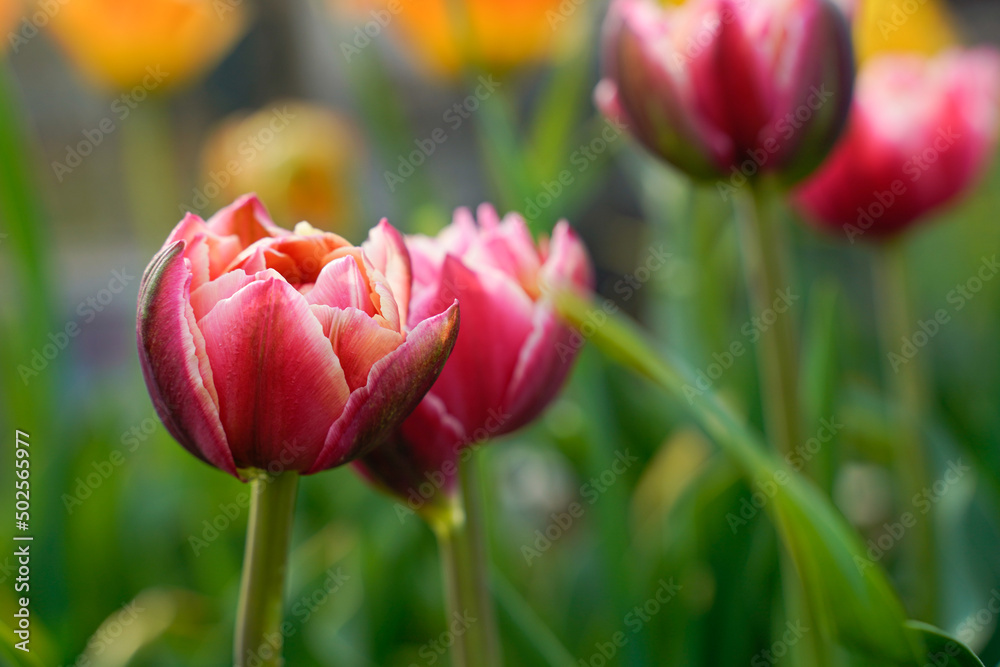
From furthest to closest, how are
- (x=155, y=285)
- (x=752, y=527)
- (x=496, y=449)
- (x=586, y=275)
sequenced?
(x=496, y=449), (x=752, y=527), (x=586, y=275), (x=155, y=285)

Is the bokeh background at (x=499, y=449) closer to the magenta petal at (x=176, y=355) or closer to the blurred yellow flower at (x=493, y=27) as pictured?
the blurred yellow flower at (x=493, y=27)

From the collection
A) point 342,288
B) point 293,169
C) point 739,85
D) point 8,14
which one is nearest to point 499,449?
point 293,169

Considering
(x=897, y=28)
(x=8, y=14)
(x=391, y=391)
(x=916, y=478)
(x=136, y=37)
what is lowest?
(x=916, y=478)

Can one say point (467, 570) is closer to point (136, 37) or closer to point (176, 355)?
A: point (176, 355)

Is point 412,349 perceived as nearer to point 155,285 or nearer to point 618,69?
point 155,285

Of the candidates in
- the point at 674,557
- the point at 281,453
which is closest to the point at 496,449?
the point at 674,557

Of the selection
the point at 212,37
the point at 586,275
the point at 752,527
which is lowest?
the point at 752,527
